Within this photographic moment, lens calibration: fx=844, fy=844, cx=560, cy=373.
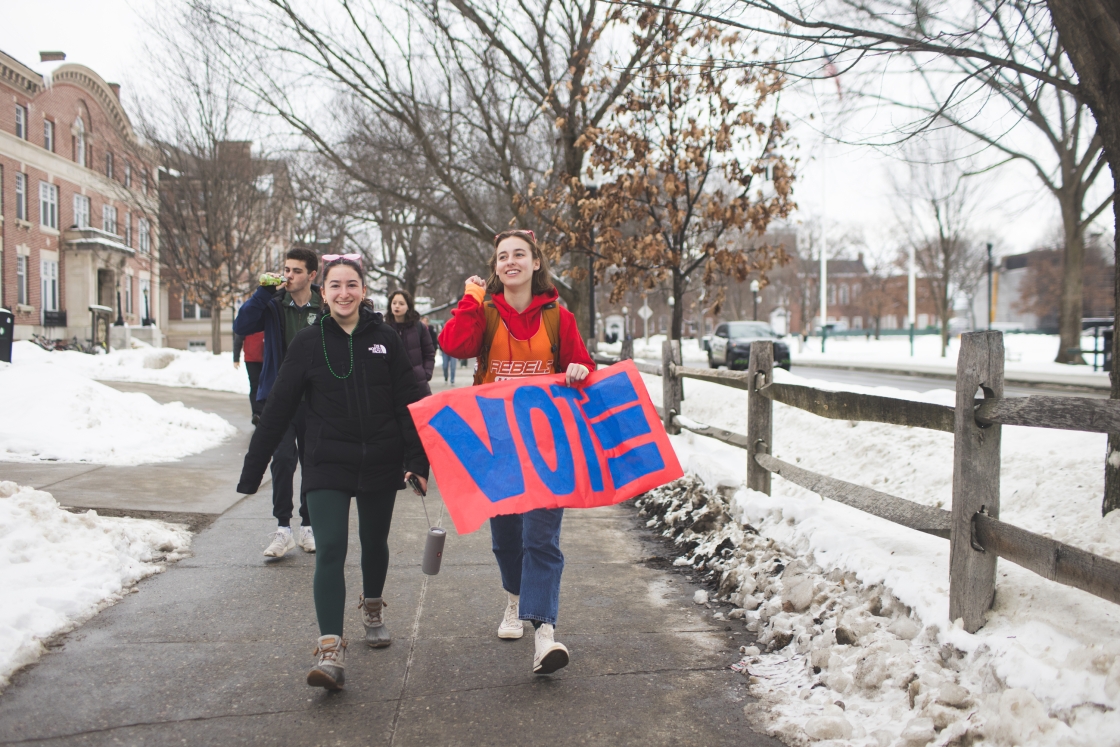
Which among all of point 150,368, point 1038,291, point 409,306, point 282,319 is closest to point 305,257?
point 282,319

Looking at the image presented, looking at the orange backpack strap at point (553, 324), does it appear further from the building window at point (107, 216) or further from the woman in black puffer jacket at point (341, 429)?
the building window at point (107, 216)

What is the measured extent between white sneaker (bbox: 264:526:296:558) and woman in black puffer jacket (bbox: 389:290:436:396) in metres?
2.90

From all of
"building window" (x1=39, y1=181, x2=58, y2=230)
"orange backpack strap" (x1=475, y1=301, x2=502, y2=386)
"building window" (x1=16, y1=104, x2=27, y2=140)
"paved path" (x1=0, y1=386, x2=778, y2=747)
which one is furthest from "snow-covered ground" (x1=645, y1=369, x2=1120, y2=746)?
"building window" (x1=39, y1=181, x2=58, y2=230)

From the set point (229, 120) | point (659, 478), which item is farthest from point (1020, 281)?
point (659, 478)

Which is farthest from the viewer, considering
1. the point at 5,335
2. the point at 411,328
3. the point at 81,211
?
the point at 81,211

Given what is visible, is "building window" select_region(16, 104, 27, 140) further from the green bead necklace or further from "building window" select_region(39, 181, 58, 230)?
the green bead necklace

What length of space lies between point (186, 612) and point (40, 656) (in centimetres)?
80

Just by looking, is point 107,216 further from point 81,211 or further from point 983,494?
point 983,494

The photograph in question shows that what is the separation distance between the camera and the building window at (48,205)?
116ft

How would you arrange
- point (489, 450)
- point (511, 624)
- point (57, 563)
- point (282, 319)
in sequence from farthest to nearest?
point (282, 319) → point (57, 563) → point (511, 624) → point (489, 450)

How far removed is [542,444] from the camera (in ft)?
13.4

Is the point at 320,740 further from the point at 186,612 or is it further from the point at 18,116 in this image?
the point at 18,116

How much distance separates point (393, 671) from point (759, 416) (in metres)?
3.85

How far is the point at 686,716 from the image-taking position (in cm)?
344
